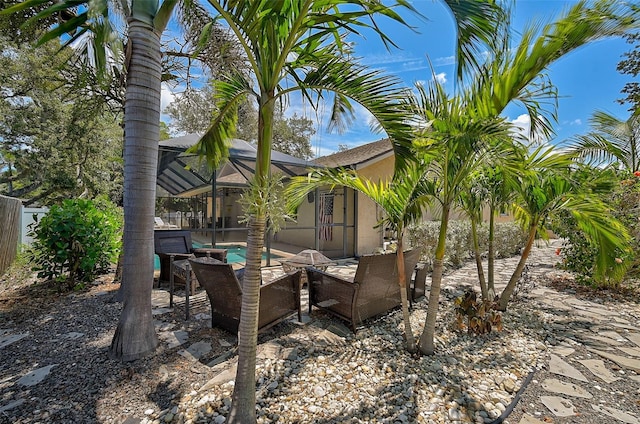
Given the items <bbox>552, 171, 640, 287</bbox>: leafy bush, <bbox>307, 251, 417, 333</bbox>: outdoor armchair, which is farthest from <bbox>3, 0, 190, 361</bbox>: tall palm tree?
<bbox>552, 171, 640, 287</bbox>: leafy bush

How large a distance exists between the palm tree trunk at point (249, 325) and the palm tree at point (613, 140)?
7190 mm

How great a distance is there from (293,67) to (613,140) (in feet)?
27.4

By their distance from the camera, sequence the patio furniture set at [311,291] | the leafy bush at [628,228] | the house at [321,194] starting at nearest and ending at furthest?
the patio furniture set at [311,291]
the leafy bush at [628,228]
the house at [321,194]

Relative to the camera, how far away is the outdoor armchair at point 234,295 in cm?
315

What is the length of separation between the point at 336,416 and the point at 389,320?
2.21m

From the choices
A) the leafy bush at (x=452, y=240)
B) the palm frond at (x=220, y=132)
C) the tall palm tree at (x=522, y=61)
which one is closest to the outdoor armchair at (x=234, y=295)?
the palm frond at (x=220, y=132)

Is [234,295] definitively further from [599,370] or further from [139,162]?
[599,370]

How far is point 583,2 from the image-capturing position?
9.39ft

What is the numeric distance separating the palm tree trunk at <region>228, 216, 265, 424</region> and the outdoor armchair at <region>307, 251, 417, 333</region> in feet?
5.59

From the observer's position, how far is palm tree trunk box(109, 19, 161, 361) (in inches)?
116

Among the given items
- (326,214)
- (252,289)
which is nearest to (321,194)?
(326,214)

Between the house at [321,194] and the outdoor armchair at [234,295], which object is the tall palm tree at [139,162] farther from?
the house at [321,194]

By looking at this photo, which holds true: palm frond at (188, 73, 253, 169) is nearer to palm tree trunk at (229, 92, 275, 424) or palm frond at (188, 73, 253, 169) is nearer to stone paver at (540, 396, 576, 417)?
palm tree trunk at (229, 92, 275, 424)

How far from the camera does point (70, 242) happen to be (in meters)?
4.98
